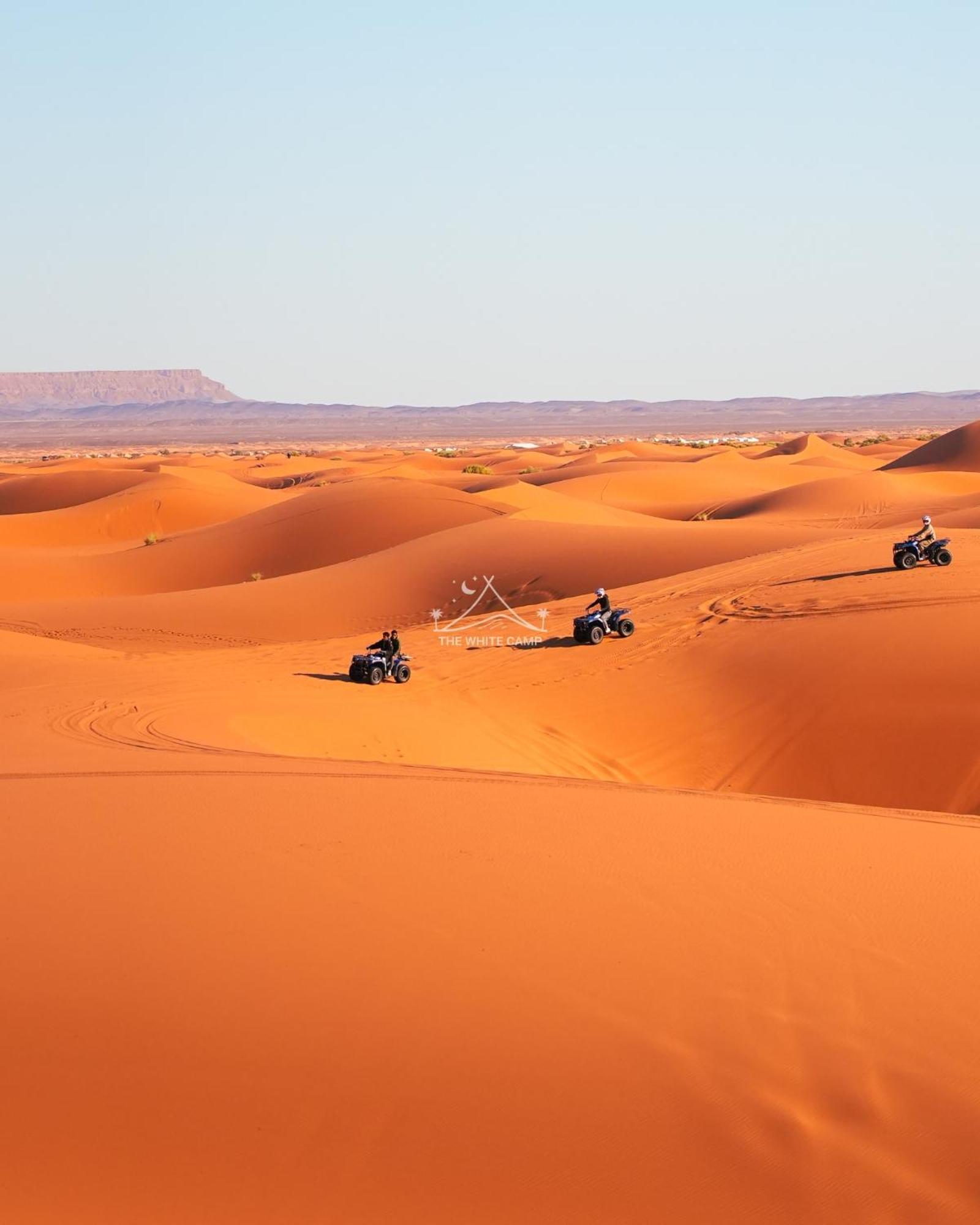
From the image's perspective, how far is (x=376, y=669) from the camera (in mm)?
16469

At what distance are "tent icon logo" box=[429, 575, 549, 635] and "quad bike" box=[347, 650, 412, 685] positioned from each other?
4124 mm

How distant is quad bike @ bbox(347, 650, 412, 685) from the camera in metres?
16.5

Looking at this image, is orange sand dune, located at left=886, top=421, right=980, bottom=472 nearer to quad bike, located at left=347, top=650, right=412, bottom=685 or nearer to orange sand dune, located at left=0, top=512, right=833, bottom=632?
orange sand dune, located at left=0, top=512, right=833, bottom=632

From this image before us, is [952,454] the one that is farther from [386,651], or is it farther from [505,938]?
[505,938]

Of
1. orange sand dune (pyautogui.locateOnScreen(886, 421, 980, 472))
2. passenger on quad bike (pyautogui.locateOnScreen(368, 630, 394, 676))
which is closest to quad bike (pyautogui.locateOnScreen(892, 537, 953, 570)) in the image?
passenger on quad bike (pyautogui.locateOnScreen(368, 630, 394, 676))

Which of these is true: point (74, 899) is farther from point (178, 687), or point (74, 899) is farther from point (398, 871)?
point (178, 687)

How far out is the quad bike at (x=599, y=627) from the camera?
18141 millimetres

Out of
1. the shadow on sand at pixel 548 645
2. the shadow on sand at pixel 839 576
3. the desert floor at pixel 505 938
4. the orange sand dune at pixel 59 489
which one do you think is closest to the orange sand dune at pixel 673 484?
the orange sand dune at pixel 59 489

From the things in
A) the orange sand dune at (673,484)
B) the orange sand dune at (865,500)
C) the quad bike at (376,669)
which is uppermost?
the quad bike at (376,669)

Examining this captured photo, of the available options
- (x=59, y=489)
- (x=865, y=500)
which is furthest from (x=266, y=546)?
(x=59, y=489)

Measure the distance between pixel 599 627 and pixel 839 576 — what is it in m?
4.40

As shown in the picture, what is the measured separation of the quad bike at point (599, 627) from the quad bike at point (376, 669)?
281 centimetres

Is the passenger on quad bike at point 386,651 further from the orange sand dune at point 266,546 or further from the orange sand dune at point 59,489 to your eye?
the orange sand dune at point 59,489

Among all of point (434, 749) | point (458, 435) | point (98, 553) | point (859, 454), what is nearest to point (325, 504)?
point (98, 553)
